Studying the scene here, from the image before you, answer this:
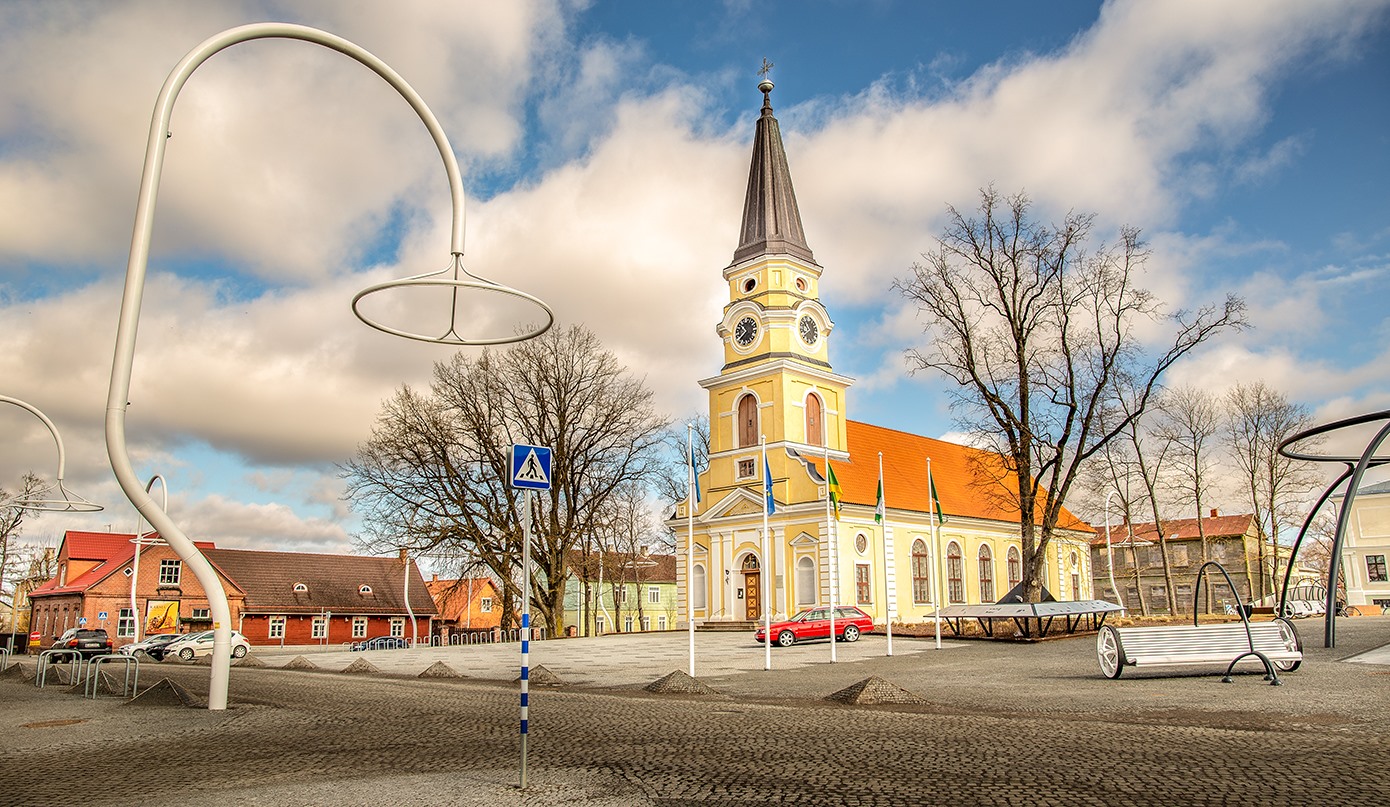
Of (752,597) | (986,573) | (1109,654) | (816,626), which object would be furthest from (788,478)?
(1109,654)

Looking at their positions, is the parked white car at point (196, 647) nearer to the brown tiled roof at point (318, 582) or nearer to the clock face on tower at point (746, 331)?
the brown tiled roof at point (318, 582)

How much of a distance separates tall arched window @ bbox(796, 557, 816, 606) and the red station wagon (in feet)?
29.9

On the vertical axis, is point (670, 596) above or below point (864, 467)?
below

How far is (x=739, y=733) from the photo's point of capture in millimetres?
10344

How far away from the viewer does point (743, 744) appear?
951 centimetres

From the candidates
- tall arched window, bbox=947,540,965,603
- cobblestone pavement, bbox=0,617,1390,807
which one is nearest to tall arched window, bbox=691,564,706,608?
tall arched window, bbox=947,540,965,603

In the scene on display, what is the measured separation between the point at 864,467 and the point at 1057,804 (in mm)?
43025

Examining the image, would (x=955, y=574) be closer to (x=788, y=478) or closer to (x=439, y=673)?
(x=788, y=478)

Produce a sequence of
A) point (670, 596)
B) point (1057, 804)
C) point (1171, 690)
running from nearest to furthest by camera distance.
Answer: point (1057, 804) → point (1171, 690) → point (670, 596)

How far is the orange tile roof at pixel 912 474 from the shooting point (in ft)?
155

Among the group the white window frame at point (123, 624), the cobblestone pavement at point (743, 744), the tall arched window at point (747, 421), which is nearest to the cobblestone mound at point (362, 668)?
the cobblestone pavement at point (743, 744)

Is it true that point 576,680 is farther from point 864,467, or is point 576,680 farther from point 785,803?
point 864,467

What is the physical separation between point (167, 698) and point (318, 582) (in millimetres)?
54706

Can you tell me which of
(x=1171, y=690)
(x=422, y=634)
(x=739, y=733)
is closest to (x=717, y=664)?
(x=1171, y=690)
